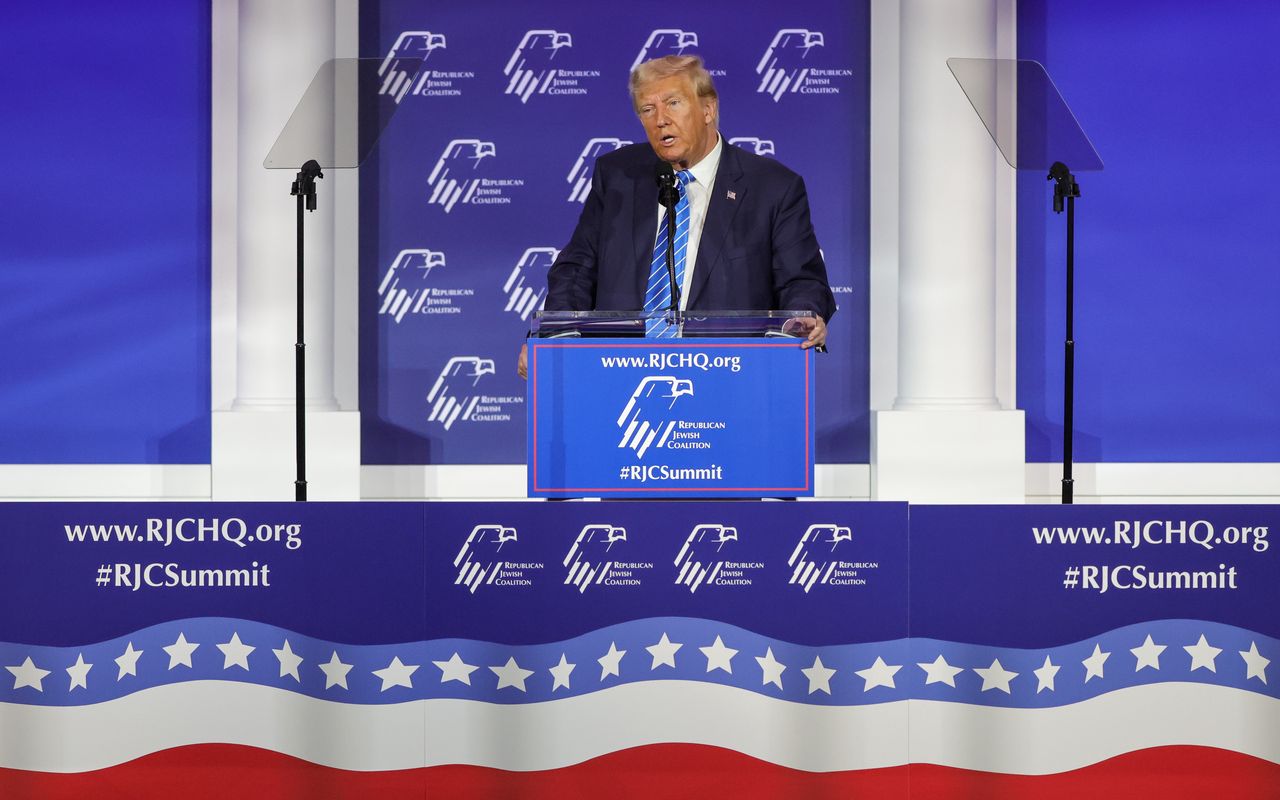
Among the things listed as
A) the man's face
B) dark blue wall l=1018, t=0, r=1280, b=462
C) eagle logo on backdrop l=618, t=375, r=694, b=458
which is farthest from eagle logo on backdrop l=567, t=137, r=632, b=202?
eagle logo on backdrop l=618, t=375, r=694, b=458

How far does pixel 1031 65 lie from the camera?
3.12 m

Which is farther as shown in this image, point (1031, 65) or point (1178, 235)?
point (1178, 235)

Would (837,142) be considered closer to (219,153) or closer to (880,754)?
(219,153)

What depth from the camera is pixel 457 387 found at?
213 inches

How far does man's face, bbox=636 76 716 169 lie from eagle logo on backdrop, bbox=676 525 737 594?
1062mm

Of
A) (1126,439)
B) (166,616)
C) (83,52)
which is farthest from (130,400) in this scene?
(1126,439)

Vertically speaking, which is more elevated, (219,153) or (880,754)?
(219,153)

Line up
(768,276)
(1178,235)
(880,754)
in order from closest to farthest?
1. (880,754)
2. (768,276)
3. (1178,235)

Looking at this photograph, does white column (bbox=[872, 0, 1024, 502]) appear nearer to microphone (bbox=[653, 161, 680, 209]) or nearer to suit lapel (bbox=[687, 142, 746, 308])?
suit lapel (bbox=[687, 142, 746, 308])

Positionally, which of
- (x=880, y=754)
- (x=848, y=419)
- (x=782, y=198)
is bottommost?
(x=880, y=754)

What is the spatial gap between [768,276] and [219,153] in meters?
3.36

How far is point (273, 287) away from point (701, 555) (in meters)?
3.28

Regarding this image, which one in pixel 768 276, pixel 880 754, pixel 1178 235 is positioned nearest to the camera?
pixel 880 754

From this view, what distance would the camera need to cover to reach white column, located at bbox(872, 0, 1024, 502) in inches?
193
